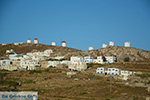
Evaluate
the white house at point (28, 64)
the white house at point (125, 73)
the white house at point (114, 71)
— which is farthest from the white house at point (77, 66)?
the white house at point (28, 64)

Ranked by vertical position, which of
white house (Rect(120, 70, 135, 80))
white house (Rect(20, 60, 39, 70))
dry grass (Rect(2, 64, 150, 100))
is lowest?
dry grass (Rect(2, 64, 150, 100))

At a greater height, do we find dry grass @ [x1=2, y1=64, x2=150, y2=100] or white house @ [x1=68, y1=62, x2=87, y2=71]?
white house @ [x1=68, y1=62, x2=87, y2=71]

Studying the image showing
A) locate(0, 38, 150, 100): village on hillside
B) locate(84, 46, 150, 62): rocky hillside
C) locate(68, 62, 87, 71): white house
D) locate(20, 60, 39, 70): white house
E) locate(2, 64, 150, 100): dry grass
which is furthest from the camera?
locate(84, 46, 150, 62): rocky hillside

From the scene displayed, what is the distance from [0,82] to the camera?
3039 inches

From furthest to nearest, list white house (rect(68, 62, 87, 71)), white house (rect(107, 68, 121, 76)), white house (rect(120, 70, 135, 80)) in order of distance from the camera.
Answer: white house (rect(68, 62, 87, 71)) → white house (rect(107, 68, 121, 76)) → white house (rect(120, 70, 135, 80))

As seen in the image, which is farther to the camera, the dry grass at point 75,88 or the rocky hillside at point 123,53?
the rocky hillside at point 123,53

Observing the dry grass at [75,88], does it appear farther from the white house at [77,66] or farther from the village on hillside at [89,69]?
the white house at [77,66]

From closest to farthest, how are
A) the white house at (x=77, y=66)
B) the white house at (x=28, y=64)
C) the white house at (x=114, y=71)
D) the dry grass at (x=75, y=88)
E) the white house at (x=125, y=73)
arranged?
1. the dry grass at (x=75, y=88)
2. the white house at (x=125, y=73)
3. the white house at (x=114, y=71)
4. the white house at (x=77, y=66)
5. the white house at (x=28, y=64)

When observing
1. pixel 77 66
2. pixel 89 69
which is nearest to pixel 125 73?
pixel 89 69

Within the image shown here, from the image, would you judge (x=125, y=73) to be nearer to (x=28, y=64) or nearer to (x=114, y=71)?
(x=114, y=71)

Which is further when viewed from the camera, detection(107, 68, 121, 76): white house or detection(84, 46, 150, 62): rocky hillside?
detection(84, 46, 150, 62): rocky hillside

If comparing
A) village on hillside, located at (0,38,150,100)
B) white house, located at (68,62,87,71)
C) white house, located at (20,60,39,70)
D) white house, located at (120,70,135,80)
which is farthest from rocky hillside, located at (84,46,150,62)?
white house, located at (120,70,135,80)

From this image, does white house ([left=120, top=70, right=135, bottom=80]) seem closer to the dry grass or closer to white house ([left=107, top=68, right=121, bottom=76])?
white house ([left=107, top=68, right=121, bottom=76])

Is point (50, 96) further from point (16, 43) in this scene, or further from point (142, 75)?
point (16, 43)
